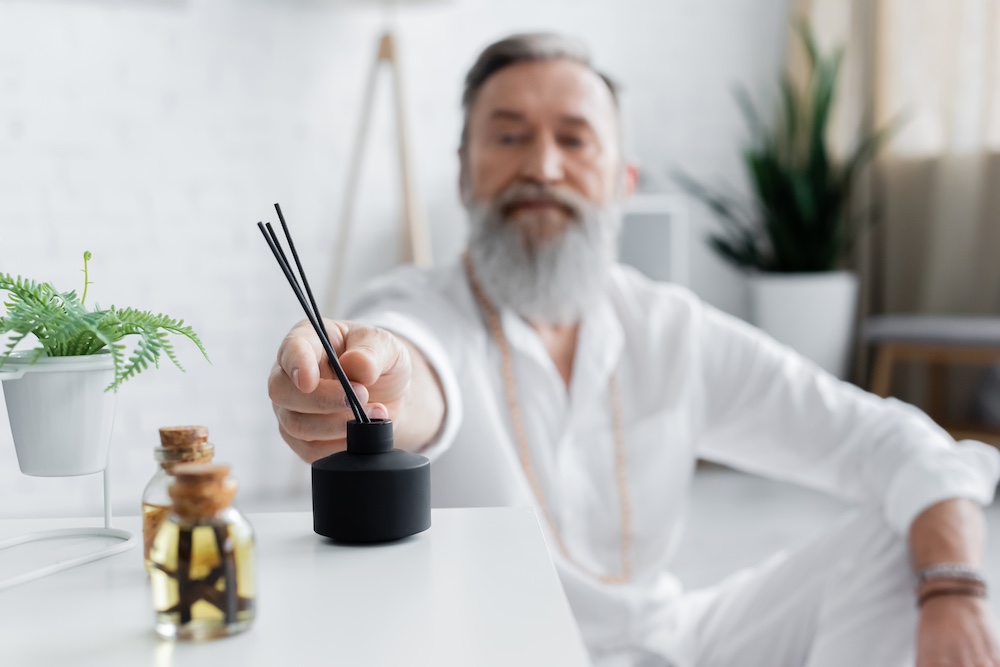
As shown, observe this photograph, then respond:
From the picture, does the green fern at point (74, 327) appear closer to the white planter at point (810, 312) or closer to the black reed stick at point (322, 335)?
the black reed stick at point (322, 335)

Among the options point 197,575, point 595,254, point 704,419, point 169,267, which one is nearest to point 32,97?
point 169,267

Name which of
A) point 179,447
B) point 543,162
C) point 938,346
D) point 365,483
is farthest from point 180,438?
point 938,346

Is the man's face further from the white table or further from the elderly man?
the white table

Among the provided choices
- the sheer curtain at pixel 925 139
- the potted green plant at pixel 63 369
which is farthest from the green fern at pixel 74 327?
the sheer curtain at pixel 925 139

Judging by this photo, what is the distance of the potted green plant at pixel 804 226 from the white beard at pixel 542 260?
1.71m

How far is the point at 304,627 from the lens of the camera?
0.48 meters

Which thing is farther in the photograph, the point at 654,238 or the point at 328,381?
the point at 654,238

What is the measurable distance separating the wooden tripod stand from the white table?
6.94ft

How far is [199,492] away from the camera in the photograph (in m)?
0.44

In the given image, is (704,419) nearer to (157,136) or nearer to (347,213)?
(347,213)

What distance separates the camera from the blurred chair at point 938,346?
Result: 2.65 meters

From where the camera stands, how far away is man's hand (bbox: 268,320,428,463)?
62 cm

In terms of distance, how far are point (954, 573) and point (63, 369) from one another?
0.87m

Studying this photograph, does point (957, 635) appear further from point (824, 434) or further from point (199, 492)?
point (199, 492)
